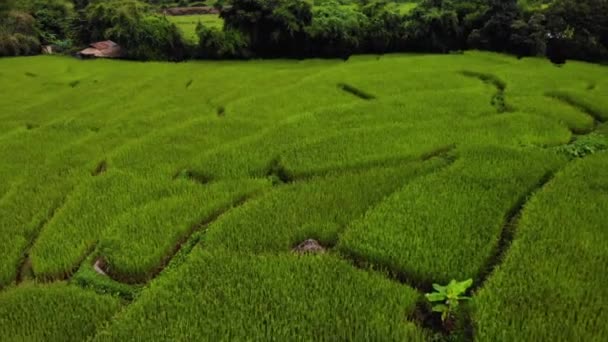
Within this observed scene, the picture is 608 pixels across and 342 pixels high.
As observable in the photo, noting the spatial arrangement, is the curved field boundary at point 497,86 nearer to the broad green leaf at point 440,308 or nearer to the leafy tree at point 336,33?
the broad green leaf at point 440,308

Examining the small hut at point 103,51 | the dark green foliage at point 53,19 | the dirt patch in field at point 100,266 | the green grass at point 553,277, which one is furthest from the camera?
the dark green foliage at point 53,19

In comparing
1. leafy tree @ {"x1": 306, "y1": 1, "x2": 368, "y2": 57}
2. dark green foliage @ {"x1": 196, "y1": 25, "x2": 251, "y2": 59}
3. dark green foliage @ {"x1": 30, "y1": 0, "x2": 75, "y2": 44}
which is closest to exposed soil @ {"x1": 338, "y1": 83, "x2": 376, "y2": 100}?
leafy tree @ {"x1": 306, "y1": 1, "x2": 368, "y2": 57}

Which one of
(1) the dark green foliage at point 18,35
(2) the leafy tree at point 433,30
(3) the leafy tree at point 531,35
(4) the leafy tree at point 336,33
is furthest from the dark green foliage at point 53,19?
(3) the leafy tree at point 531,35

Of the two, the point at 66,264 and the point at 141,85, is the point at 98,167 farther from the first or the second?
the point at 141,85

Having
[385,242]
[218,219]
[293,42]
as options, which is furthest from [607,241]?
[293,42]

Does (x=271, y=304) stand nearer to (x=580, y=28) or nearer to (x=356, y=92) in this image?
(x=356, y=92)

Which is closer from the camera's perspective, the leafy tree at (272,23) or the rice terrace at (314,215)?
the rice terrace at (314,215)
